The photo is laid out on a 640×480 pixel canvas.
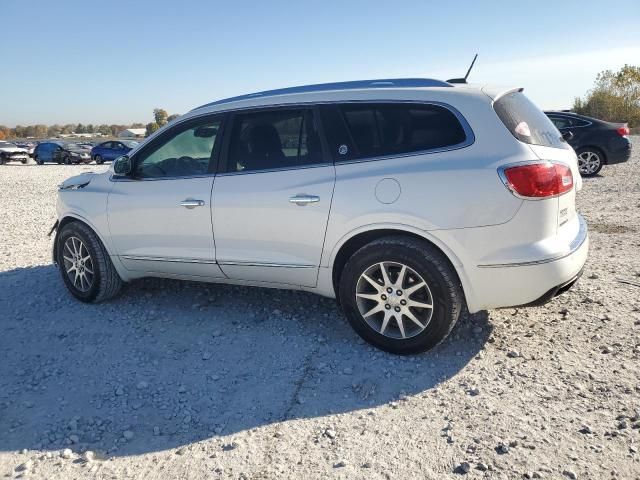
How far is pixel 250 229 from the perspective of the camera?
3971mm

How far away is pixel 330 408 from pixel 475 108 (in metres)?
2.09

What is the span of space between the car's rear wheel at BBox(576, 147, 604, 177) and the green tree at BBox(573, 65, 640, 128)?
1277 inches

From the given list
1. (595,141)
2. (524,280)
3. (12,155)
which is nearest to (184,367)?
(524,280)

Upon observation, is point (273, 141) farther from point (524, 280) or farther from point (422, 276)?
point (524, 280)

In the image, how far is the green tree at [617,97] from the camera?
41031 millimetres

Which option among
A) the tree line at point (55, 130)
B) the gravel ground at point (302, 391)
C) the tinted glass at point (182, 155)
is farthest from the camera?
the tree line at point (55, 130)

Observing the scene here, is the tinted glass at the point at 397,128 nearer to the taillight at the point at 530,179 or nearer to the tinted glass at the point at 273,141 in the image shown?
the tinted glass at the point at 273,141

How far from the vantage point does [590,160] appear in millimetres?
12727

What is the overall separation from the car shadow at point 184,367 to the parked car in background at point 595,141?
1015cm

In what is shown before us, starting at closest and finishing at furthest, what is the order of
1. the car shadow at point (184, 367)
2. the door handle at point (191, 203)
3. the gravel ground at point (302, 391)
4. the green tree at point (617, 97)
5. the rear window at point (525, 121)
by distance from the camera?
the gravel ground at point (302, 391) < the car shadow at point (184, 367) < the rear window at point (525, 121) < the door handle at point (191, 203) < the green tree at point (617, 97)

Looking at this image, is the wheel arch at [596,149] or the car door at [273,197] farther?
the wheel arch at [596,149]

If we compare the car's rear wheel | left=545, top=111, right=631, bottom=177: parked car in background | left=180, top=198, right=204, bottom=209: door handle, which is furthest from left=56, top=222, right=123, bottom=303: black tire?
the car's rear wheel

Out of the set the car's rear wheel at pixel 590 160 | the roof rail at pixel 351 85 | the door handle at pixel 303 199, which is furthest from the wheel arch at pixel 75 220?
the car's rear wheel at pixel 590 160

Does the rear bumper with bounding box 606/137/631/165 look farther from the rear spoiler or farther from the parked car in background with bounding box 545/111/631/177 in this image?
the rear spoiler
